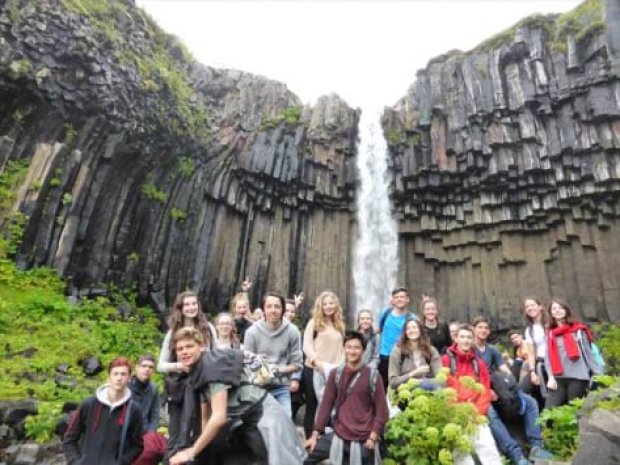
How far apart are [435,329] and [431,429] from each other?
106 inches

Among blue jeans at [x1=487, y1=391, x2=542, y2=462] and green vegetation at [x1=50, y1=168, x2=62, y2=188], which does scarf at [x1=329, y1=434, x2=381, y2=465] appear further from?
green vegetation at [x1=50, y1=168, x2=62, y2=188]

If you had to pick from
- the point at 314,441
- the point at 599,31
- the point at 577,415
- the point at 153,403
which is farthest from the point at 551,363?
the point at 599,31

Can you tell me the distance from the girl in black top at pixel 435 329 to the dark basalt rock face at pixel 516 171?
14.1 meters

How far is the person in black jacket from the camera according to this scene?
4523mm

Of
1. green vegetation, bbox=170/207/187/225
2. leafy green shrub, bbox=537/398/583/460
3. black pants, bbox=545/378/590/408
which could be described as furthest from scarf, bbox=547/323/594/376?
green vegetation, bbox=170/207/187/225

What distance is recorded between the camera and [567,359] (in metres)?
6.69

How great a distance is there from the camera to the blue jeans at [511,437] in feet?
20.2

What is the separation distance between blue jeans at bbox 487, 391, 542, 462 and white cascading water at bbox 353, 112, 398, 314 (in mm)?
15262

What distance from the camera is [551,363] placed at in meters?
6.76

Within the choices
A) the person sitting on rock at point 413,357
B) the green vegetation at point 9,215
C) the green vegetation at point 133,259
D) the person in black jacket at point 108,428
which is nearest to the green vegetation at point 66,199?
the green vegetation at point 9,215

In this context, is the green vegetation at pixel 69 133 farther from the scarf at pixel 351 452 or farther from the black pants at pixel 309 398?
the scarf at pixel 351 452

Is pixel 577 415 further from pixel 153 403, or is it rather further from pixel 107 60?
pixel 107 60

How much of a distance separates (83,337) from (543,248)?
17730mm

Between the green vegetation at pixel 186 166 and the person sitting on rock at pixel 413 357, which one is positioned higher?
the green vegetation at pixel 186 166
